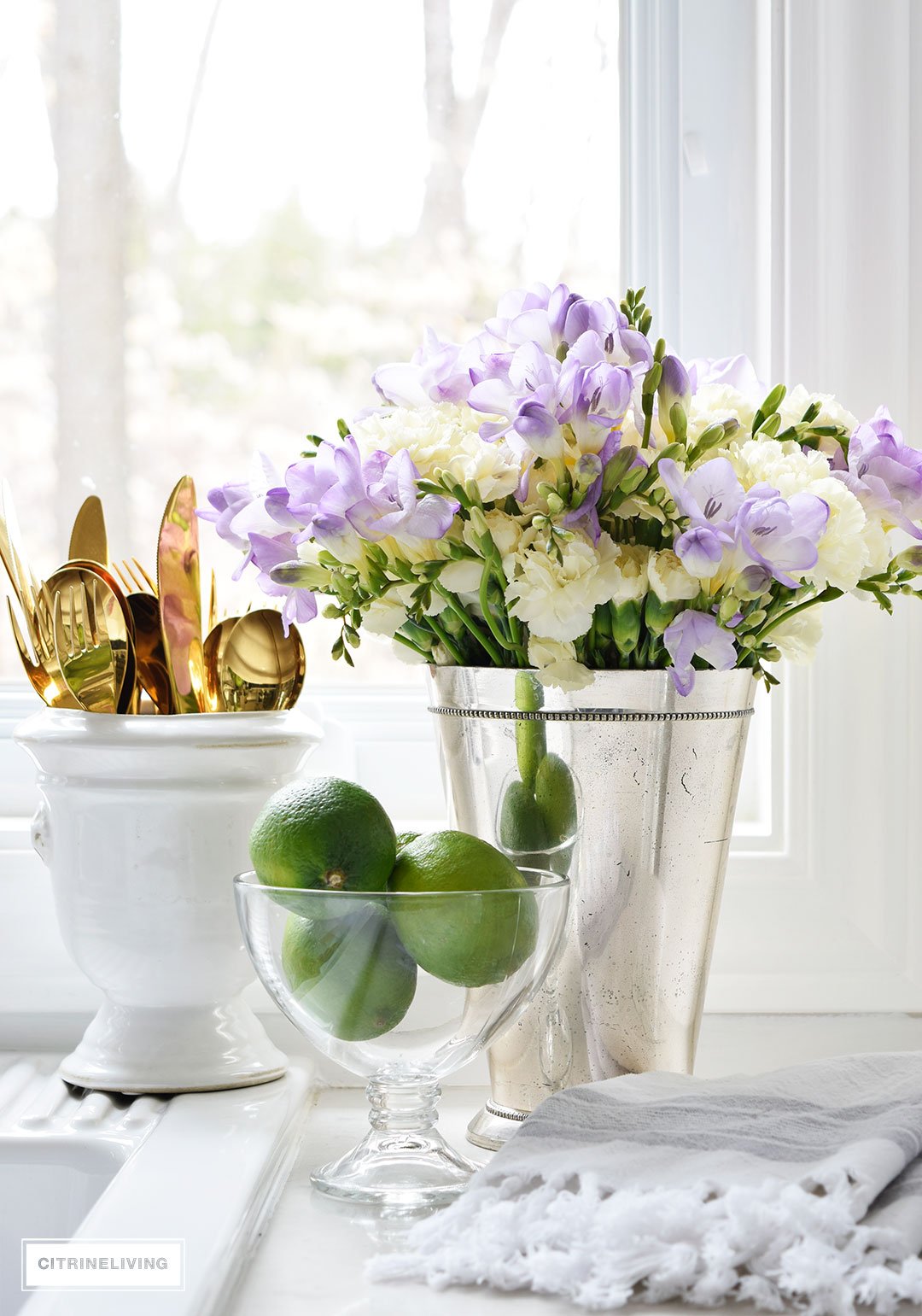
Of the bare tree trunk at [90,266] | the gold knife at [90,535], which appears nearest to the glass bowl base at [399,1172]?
the gold knife at [90,535]

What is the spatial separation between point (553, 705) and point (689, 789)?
0.30ft

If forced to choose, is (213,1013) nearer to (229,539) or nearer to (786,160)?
(229,539)

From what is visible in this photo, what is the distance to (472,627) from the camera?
697 mm

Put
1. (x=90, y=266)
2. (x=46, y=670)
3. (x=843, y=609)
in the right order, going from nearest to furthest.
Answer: (x=46, y=670)
(x=843, y=609)
(x=90, y=266)

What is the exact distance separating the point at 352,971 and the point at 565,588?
0.21 m

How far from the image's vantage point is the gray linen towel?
1.70 ft

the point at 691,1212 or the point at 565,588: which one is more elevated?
the point at 565,588

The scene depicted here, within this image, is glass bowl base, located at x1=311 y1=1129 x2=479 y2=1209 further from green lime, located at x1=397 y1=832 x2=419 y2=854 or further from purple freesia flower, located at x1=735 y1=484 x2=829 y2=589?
purple freesia flower, located at x1=735 y1=484 x2=829 y2=589

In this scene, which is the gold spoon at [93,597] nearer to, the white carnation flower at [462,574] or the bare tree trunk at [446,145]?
the white carnation flower at [462,574]

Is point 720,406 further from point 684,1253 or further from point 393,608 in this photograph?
point 684,1253

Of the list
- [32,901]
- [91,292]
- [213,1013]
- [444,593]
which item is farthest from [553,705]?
[91,292]

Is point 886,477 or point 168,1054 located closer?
point 886,477

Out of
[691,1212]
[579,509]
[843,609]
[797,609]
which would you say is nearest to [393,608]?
[579,509]

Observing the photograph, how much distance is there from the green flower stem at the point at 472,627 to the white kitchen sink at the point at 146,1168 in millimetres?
292
